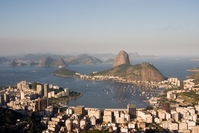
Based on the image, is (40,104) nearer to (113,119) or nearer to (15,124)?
(15,124)

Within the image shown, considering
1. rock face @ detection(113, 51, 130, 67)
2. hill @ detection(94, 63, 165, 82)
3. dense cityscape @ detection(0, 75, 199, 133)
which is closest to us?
dense cityscape @ detection(0, 75, 199, 133)

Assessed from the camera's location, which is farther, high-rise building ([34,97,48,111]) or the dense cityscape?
high-rise building ([34,97,48,111])

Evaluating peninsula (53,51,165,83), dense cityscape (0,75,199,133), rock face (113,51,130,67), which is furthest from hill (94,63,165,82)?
dense cityscape (0,75,199,133)

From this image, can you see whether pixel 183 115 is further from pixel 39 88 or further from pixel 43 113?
pixel 39 88

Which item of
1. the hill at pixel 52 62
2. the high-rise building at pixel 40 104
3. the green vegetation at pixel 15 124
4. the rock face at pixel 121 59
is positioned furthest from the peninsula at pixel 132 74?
the hill at pixel 52 62

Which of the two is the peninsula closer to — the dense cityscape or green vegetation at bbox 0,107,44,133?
the dense cityscape

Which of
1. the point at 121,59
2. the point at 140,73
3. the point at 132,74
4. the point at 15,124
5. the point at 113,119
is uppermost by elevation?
the point at 121,59

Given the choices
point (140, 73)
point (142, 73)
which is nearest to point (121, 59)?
point (140, 73)

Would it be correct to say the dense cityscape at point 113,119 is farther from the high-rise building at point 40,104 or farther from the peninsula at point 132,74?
the peninsula at point 132,74

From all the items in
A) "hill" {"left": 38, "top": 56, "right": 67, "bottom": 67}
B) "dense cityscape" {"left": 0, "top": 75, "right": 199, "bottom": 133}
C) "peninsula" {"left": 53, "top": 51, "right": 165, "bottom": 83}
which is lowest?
"dense cityscape" {"left": 0, "top": 75, "right": 199, "bottom": 133}
